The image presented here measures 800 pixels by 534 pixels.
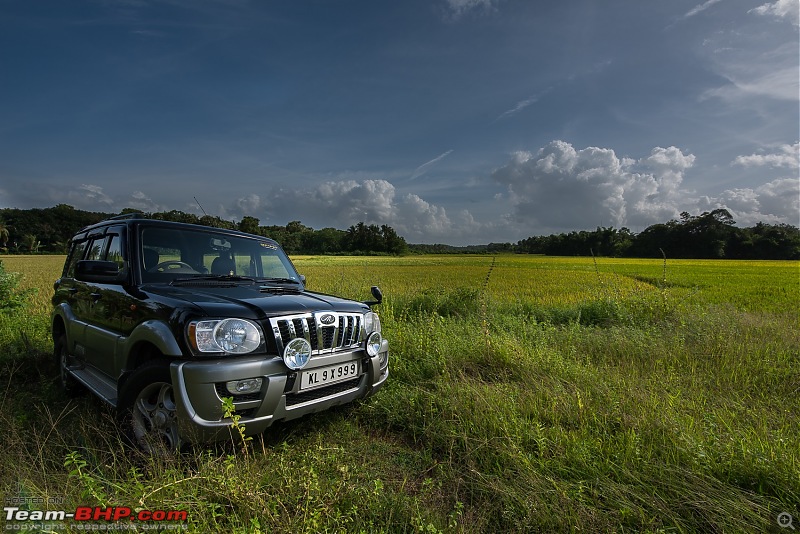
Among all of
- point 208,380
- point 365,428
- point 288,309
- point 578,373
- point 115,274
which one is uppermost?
point 115,274

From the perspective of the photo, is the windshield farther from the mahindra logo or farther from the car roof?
the mahindra logo

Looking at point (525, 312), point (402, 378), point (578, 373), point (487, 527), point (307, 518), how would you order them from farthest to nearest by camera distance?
point (525, 312) → point (402, 378) → point (578, 373) → point (487, 527) → point (307, 518)

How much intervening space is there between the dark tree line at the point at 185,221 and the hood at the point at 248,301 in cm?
136

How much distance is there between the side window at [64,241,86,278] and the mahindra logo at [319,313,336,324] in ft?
10.9

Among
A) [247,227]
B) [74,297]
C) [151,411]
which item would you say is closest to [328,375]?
[151,411]

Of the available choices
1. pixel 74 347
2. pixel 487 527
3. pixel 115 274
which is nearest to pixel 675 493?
pixel 487 527

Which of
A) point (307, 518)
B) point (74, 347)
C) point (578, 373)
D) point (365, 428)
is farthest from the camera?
point (578, 373)

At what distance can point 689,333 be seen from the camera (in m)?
5.21

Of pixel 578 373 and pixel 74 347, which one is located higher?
pixel 74 347

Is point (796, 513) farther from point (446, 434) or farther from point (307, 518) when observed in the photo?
point (307, 518)

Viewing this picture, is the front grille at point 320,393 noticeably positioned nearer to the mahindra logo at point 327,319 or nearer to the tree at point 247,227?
the mahindra logo at point 327,319

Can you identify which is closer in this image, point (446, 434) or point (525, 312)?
point (446, 434)

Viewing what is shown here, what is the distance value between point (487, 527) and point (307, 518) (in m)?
1.00

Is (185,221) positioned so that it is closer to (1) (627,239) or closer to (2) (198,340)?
(2) (198,340)
